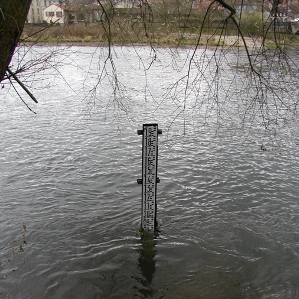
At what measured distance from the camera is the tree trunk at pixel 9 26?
2.25m

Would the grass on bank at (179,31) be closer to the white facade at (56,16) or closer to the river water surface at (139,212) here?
the white facade at (56,16)

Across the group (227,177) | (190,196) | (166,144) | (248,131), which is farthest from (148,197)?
(248,131)

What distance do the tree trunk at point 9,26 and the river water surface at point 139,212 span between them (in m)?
2.76

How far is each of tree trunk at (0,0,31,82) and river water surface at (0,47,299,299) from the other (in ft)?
9.05

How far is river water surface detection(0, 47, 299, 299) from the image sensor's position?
4566 millimetres

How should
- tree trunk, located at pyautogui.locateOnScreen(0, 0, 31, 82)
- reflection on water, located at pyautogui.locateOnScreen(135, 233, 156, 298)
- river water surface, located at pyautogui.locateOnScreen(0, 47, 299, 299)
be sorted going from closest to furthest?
tree trunk, located at pyautogui.locateOnScreen(0, 0, 31, 82) < reflection on water, located at pyautogui.locateOnScreen(135, 233, 156, 298) < river water surface, located at pyautogui.locateOnScreen(0, 47, 299, 299)

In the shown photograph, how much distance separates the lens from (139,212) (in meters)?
6.33

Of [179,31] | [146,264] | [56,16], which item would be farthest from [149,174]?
[56,16]

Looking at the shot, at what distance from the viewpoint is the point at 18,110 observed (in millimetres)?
13750

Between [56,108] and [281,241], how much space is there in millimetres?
11107

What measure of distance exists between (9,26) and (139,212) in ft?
15.0

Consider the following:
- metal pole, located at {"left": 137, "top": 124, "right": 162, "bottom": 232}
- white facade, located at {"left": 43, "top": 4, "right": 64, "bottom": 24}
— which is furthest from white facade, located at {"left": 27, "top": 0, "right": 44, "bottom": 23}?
metal pole, located at {"left": 137, "top": 124, "right": 162, "bottom": 232}

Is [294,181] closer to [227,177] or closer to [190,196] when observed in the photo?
[227,177]

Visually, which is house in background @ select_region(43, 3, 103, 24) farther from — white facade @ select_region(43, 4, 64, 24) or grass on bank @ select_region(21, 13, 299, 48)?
grass on bank @ select_region(21, 13, 299, 48)
